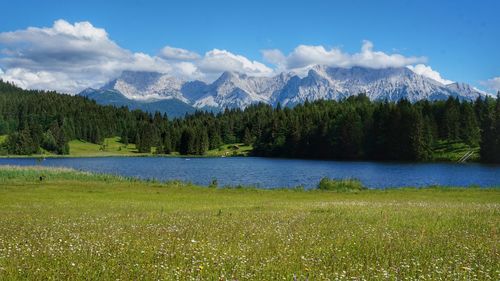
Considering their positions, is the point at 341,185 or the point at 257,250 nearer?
the point at 257,250

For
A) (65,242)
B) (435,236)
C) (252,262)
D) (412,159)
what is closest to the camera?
(252,262)

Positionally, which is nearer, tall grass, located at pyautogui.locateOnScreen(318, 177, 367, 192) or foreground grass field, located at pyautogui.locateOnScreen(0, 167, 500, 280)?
foreground grass field, located at pyautogui.locateOnScreen(0, 167, 500, 280)

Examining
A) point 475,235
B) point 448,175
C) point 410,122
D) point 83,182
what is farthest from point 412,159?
point 475,235

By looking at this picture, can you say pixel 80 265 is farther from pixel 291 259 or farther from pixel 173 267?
pixel 291 259

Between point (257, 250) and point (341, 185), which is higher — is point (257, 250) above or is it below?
above

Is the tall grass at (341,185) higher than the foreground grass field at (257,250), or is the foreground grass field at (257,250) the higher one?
the foreground grass field at (257,250)

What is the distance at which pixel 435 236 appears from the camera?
15.7m

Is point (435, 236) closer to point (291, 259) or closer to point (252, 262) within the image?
point (291, 259)

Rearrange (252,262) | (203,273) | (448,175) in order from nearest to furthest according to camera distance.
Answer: (203,273), (252,262), (448,175)

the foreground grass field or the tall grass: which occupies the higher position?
the foreground grass field

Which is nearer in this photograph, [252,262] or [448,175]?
[252,262]

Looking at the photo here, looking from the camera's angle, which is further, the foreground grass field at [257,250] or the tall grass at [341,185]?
the tall grass at [341,185]

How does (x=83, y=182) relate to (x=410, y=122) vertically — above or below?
below

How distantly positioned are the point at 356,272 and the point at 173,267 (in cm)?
404
